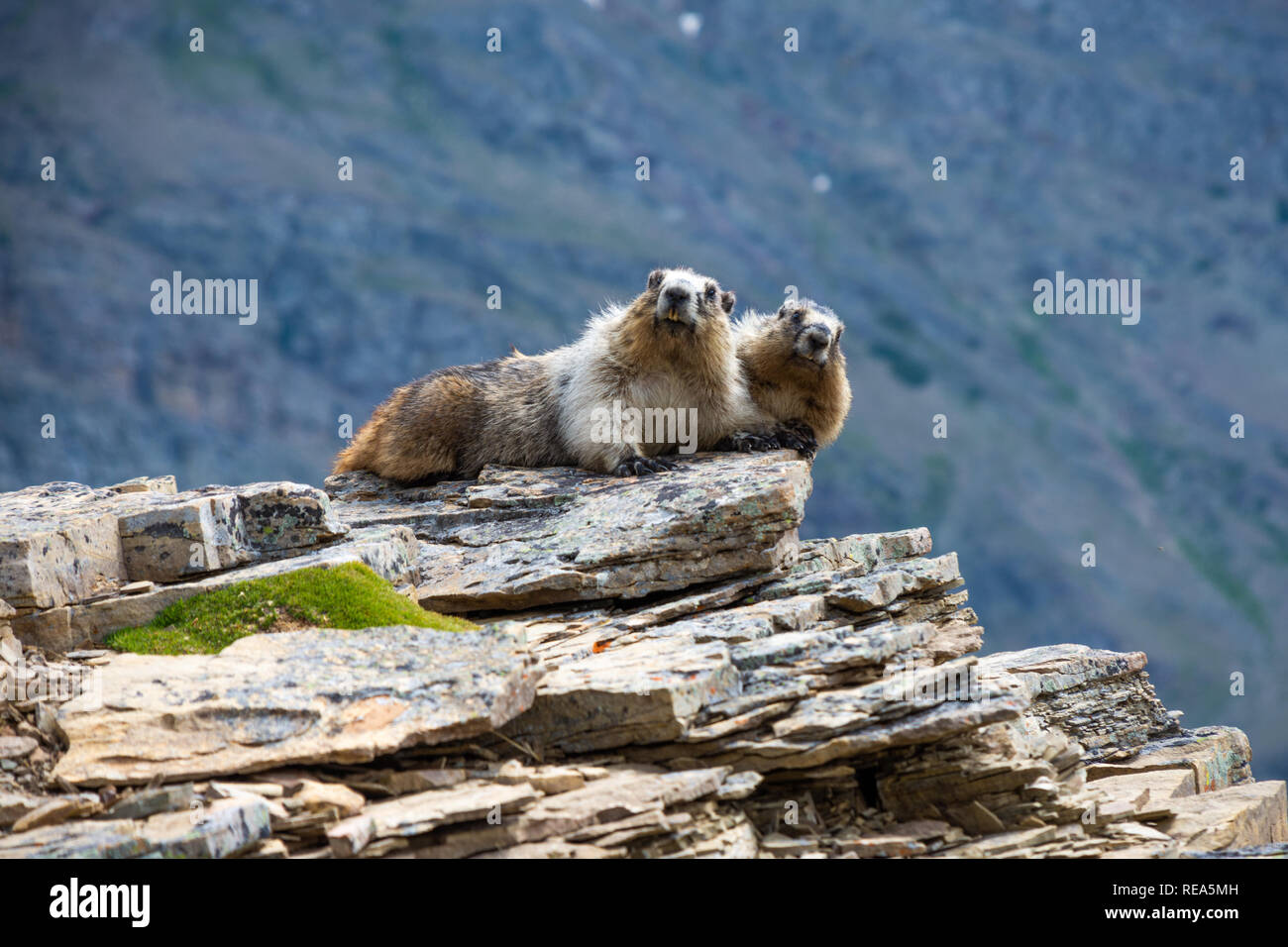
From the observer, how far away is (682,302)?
14391 millimetres

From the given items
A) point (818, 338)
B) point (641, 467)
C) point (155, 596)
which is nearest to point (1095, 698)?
point (818, 338)

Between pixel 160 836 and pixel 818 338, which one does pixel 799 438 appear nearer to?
pixel 818 338

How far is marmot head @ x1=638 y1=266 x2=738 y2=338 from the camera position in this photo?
14.4 metres

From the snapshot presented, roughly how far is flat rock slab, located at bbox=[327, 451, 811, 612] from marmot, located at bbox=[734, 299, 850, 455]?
134 centimetres

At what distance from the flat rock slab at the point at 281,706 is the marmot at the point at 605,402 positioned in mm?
5538

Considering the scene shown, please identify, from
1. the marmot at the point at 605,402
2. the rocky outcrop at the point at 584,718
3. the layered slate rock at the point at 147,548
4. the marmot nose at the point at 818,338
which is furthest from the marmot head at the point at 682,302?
the layered slate rock at the point at 147,548

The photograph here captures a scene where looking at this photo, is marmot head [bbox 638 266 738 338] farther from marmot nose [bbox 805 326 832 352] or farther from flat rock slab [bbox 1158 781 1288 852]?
flat rock slab [bbox 1158 781 1288 852]

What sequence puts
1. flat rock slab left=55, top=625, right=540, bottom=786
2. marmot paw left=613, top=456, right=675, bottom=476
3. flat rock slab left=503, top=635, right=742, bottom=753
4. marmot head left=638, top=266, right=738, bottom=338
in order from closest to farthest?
flat rock slab left=55, top=625, right=540, bottom=786, flat rock slab left=503, top=635, right=742, bottom=753, marmot paw left=613, top=456, right=675, bottom=476, marmot head left=638, top=266, right=738, bottom=338

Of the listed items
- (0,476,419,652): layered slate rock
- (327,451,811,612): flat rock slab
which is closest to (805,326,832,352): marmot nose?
(327,451,811,612): flat rock slab
